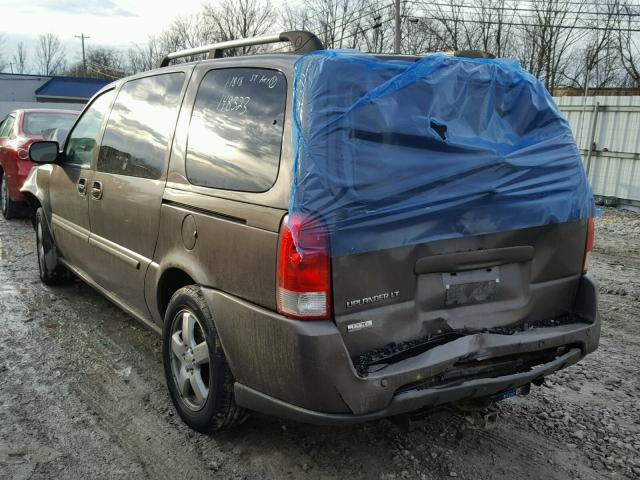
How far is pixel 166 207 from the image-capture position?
321 cm

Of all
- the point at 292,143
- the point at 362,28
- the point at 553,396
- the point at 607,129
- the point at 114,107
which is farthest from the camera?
the point at 362,28

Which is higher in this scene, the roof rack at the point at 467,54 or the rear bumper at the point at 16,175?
the roof rack at the point at 467,54

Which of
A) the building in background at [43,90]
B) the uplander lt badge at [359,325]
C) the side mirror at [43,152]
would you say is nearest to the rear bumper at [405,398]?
the uplander lt badge at [359,325]

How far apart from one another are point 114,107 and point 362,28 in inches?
1268

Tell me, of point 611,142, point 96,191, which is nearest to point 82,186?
point 96,191

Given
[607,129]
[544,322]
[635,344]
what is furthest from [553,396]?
[607,129]

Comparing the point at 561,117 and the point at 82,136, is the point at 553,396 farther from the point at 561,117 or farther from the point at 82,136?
the point at 82,136

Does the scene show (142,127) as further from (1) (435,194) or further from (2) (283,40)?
(1) (435,194)

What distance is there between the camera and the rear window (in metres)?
8.80

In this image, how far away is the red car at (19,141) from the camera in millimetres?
8398

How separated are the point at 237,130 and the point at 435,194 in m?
1.01

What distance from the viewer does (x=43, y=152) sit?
4.73 m

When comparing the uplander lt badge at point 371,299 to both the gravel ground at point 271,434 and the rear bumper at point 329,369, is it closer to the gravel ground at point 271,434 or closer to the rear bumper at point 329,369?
the rear bumper at point 329,369

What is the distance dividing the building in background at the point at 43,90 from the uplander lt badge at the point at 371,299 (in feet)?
114
